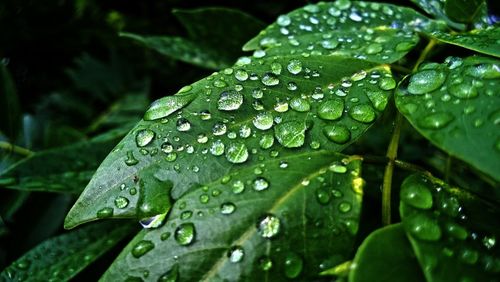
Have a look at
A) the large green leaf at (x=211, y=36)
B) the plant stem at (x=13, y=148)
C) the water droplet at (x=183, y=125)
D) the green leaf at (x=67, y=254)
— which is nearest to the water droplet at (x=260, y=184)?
the water droplet at (x=183, y=125)

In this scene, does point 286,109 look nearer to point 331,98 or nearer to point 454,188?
point 331,98

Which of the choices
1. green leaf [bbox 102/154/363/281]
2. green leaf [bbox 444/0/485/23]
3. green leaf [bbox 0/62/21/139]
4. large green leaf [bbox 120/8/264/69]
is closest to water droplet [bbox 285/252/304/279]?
green leaf [bbox 102/154/363/281]

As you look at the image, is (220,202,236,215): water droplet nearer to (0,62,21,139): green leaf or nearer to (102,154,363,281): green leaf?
(102,154,363,281): green leaf

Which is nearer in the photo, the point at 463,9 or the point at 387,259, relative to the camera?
the point at 387,259

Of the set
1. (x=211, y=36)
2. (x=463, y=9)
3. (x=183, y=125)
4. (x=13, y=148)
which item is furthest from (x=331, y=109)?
(x=13, y=148)

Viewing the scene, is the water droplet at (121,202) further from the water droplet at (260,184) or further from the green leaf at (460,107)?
the green leaf at (460,107)

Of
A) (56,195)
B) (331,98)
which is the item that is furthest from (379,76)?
(56,195)

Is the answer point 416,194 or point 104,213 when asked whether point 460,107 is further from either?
point 104,213
